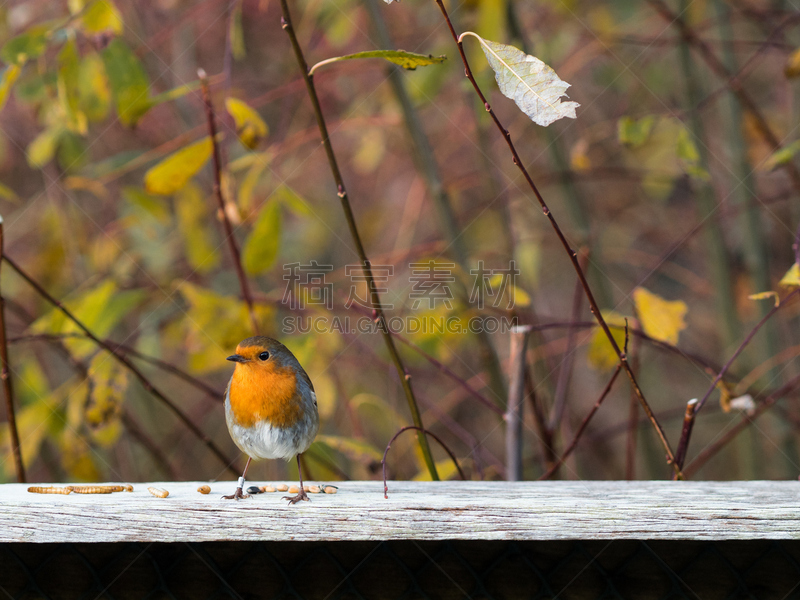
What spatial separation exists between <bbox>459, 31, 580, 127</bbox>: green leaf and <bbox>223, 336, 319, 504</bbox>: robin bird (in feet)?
1.90

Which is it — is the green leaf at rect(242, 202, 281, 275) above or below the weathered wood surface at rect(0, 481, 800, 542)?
above

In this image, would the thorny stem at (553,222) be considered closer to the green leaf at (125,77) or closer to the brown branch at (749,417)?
the brown branch at (749,417)

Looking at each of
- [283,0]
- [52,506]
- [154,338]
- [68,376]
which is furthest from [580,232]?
[68,376]

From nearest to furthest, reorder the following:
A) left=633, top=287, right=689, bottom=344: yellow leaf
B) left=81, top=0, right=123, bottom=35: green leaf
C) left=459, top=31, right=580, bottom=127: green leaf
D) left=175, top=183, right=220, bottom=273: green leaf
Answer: left=459, top=31, right=580, bottom=127: green leaf → left=633, top=287, right=689, bottom=344: yellow leaf → left=81, top=0, right=123, bottom=35: green leaf → left=175, top=183, right=220, bottom=273: green leaf

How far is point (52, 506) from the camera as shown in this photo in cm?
105

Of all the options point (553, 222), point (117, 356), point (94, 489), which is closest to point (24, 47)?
point (117, 356)

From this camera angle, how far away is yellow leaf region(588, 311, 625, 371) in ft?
5.11

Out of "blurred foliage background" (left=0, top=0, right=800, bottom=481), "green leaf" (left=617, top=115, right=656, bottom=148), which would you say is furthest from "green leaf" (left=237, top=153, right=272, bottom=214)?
"green leaf" (left=617, top=115, right=656, bottom=148)

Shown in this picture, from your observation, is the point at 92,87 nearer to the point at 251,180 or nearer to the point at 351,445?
the point at 251,180

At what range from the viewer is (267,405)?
1.18 metres

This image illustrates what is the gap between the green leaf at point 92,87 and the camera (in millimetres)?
1806

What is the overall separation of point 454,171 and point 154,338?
7.00ft

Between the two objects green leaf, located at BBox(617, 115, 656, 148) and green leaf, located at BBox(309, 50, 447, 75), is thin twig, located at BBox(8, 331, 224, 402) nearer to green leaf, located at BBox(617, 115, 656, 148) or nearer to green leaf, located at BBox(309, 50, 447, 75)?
green leaf, located at BBox(309, 50, 447, 75)

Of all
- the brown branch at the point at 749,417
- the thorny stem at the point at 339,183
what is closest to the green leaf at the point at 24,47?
the thorny stem at the point at 339,183
